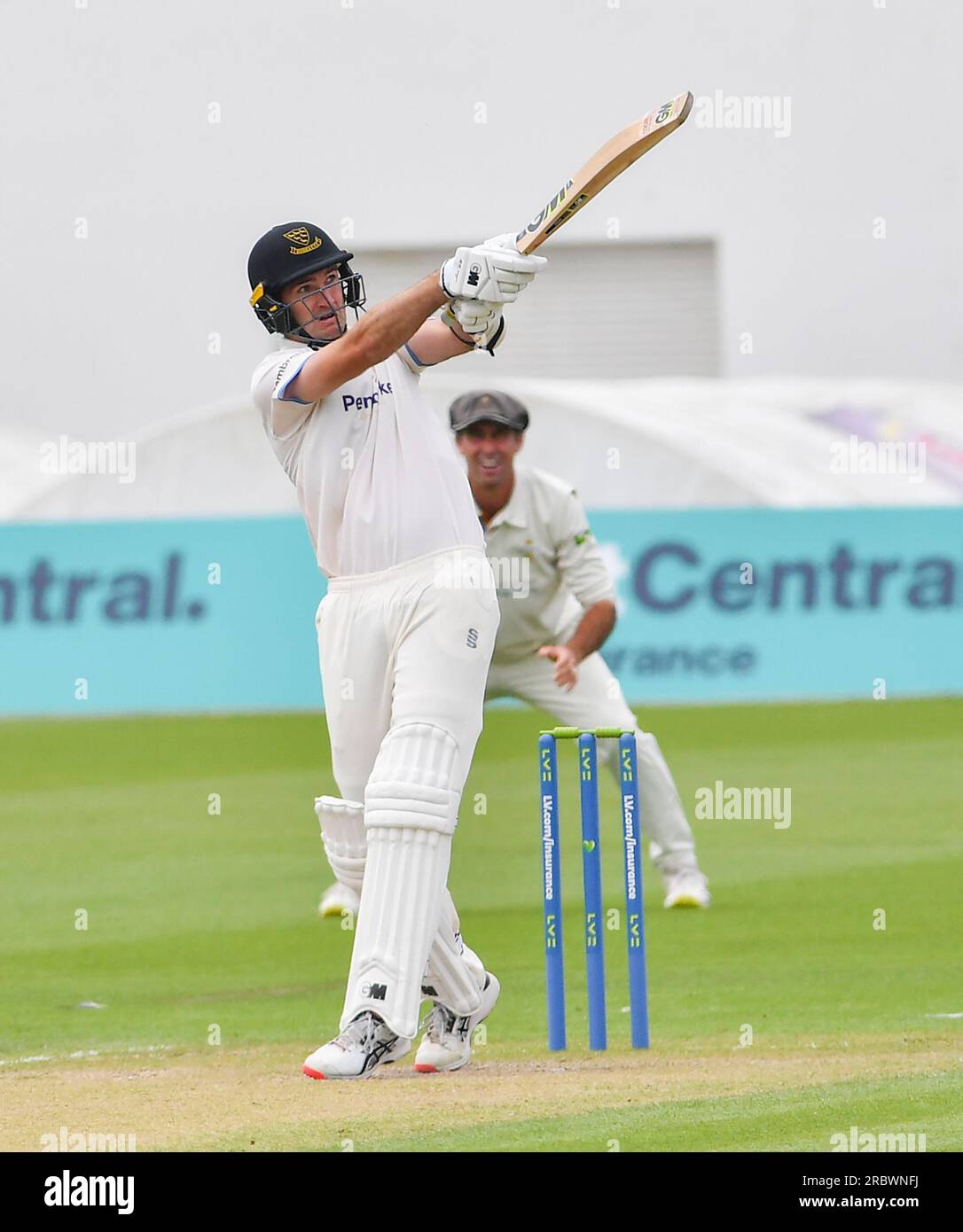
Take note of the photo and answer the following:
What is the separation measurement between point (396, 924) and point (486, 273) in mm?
1375

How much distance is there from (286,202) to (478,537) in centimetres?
1919

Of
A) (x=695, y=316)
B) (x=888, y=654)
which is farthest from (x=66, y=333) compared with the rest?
(x=888, y=654)

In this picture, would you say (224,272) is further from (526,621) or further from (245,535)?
(526,621)

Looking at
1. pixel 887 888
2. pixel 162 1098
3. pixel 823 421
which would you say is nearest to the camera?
pixel 162 1098

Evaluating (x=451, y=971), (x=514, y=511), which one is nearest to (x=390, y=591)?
(x=451, y=971)

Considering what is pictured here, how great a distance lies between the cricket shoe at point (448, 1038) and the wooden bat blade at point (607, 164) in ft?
5.70

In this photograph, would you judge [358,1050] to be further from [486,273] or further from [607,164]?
[607,164]

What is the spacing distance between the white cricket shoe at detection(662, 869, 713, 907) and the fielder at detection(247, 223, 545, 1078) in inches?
102

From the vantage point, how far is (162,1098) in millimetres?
4707

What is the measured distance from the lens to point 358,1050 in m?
4.50

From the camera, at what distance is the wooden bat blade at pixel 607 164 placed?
429cm

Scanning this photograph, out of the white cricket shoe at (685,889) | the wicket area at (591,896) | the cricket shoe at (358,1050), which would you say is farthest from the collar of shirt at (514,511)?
the cricket shoe at (358,1050)

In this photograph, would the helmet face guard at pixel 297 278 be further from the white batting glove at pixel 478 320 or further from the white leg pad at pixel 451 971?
the white leg pad at pixel 451 971

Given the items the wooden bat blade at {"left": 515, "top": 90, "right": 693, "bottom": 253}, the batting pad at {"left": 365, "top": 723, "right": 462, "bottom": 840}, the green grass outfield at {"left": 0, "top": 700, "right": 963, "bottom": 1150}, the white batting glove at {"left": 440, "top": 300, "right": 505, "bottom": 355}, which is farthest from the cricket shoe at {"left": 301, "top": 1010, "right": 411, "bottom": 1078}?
the wooden bat blade at {"left": 515, "top": 90, "right": 693, "bottom": 253}
